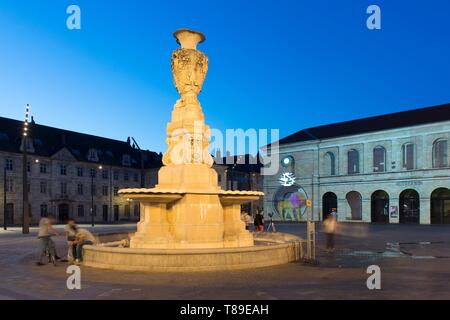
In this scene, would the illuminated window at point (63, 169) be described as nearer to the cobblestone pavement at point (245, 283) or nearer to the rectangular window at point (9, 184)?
the rectangular window at point (9, 184)

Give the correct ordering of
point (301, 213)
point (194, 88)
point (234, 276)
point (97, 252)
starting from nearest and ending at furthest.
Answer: point (234, 276), point (97, 252), point (194, 88), point (301, 213)

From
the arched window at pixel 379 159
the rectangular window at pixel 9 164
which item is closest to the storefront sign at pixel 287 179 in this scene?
the arched window at pixel 379 159

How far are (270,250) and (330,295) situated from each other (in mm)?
4359

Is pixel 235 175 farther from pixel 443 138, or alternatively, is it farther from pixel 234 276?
pixel 234 276

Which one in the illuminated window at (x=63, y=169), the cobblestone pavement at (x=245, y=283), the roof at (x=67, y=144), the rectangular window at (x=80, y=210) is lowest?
the rectangular window at (x=80, y=210)

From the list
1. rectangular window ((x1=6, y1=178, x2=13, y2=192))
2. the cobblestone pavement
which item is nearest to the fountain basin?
the cobblestone pavement

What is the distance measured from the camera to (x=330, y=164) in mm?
59188

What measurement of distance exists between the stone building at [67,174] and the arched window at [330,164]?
24077 mm

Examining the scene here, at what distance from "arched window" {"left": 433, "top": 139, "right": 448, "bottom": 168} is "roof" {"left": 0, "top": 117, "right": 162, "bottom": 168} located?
158 feet

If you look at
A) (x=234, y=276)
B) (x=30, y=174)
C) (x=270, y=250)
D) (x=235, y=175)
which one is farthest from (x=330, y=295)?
(x=235, y=175)

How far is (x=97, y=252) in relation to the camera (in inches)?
505

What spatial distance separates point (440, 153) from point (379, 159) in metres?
7.37

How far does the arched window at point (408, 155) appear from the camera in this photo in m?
50.8

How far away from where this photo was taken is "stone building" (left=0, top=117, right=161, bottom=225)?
59125 mm
